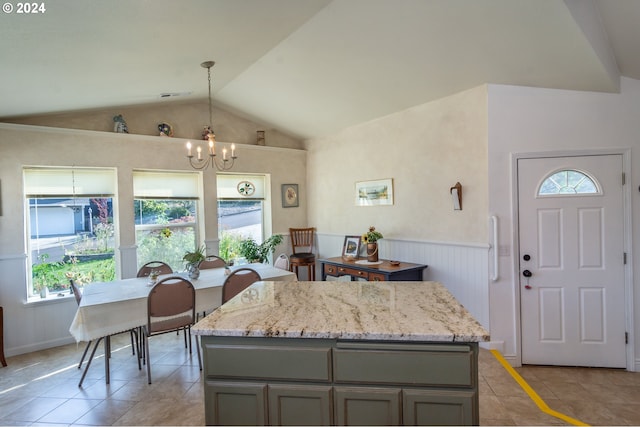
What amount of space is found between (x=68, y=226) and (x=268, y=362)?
12.6ft

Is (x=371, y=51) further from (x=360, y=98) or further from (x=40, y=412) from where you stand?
(x=40, y=412)

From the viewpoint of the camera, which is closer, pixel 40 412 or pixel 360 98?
pixel 40 412

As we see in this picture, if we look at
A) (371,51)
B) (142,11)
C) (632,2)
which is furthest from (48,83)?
(632,2)

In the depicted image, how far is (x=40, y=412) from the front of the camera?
2.57m

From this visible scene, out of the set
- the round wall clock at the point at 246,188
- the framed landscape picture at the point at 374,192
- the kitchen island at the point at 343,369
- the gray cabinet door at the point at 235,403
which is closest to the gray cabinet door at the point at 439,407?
the kitchen island at the point at 343,369

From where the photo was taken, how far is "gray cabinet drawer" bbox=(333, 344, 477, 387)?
1.42 metres

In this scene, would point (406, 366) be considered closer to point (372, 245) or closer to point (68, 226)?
point (372, 245)

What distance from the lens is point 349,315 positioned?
5.53 ft

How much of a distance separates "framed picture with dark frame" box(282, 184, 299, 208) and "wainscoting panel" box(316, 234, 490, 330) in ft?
6.81

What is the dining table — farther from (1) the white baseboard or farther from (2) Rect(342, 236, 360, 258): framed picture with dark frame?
(2) Rect(342, 236, 360, 258): framed picture with dark frame

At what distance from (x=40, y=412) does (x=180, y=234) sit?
8.73ft

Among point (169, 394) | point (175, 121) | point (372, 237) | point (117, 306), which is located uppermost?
point (175, 121)

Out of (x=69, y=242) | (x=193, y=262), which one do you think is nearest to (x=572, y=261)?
(x=193, y=262)

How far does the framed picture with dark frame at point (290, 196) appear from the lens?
19.2 ft
